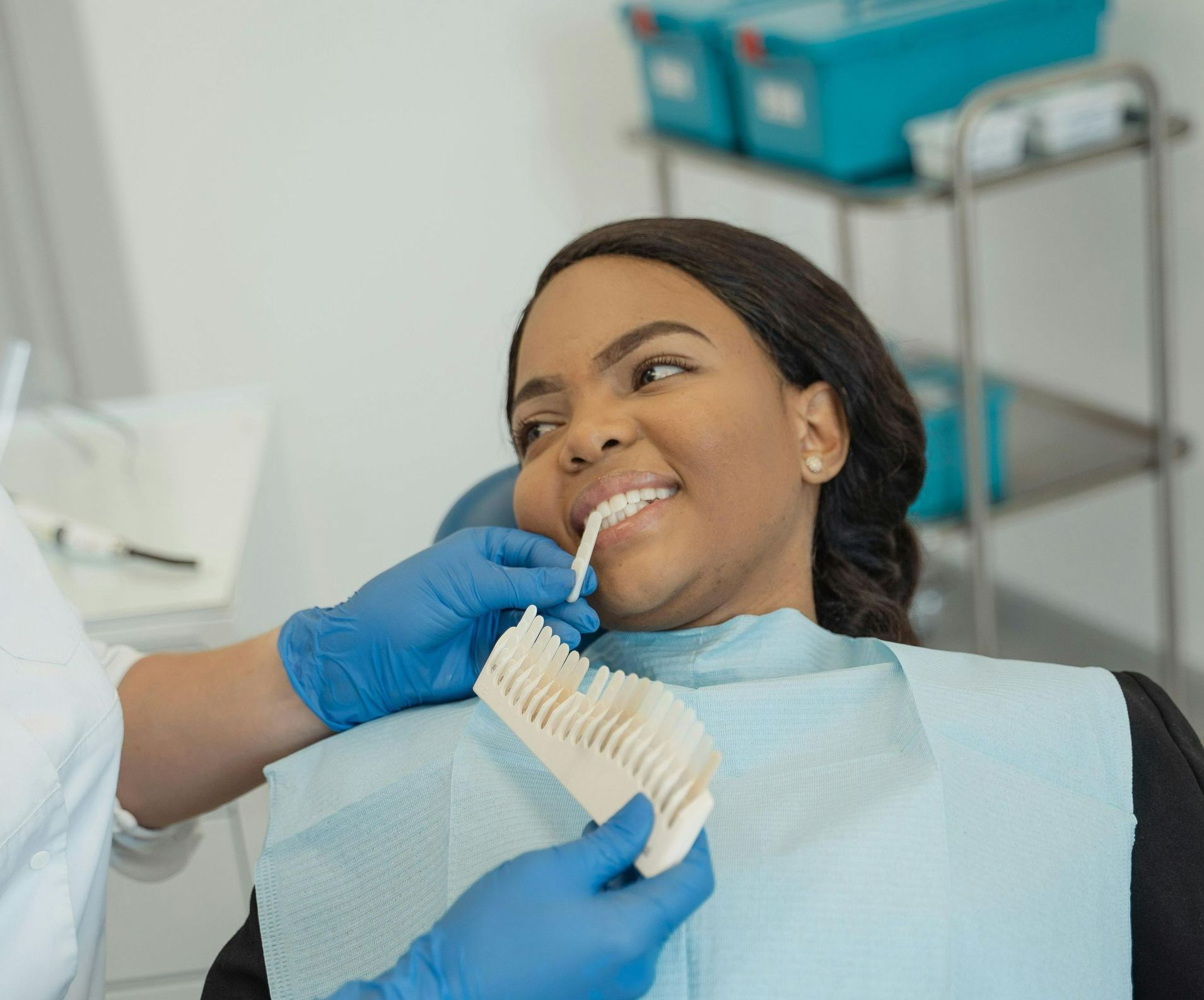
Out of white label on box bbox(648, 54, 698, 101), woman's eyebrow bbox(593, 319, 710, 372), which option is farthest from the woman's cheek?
white label on box bbox(648, 54, 698, 101)

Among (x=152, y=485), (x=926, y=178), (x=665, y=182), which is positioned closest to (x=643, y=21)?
(x=665, y=182)

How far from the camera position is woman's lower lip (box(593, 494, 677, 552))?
1.13 meters

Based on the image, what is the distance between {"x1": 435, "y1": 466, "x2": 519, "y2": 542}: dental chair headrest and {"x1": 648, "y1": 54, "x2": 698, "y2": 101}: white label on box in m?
1.20

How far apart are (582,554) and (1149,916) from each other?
0.50 meters

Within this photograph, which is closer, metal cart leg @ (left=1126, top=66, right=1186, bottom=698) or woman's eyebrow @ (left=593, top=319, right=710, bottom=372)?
woman's eyebrow @ (left=593, top=319, right=710, bottom=372)

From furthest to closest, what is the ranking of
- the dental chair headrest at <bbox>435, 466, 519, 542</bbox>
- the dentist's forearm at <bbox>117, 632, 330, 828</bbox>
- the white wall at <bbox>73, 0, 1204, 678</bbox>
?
the white wall at <bbox>73, 0, 1204, 678</bbox>
the dental chair headrest at <bbox>435, 466, 519, 542</bbox>
the dentist's forearm at <bbox>117, 632, 330, 828</bbox>

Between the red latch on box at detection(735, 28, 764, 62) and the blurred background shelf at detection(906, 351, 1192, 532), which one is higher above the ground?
the red latch on box at detection(735, 28, 764, 62)

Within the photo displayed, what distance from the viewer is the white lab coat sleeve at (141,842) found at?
4.16 ft

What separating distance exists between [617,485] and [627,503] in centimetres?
2

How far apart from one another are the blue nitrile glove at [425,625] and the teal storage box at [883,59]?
1162 millimetres

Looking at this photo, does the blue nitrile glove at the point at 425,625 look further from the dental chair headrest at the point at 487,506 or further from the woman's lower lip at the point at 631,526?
the dental chair headrest at the point at 487,506

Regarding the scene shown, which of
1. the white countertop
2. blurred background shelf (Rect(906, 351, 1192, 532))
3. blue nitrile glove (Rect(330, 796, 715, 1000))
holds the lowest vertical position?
blurred background shelf (Rect(906, 351, 1192, 532))

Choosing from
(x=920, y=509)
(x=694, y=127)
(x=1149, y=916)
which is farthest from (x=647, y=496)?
(x=694, y=127)

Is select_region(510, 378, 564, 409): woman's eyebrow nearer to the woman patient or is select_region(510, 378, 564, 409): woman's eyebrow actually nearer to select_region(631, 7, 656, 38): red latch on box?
the woman patient
